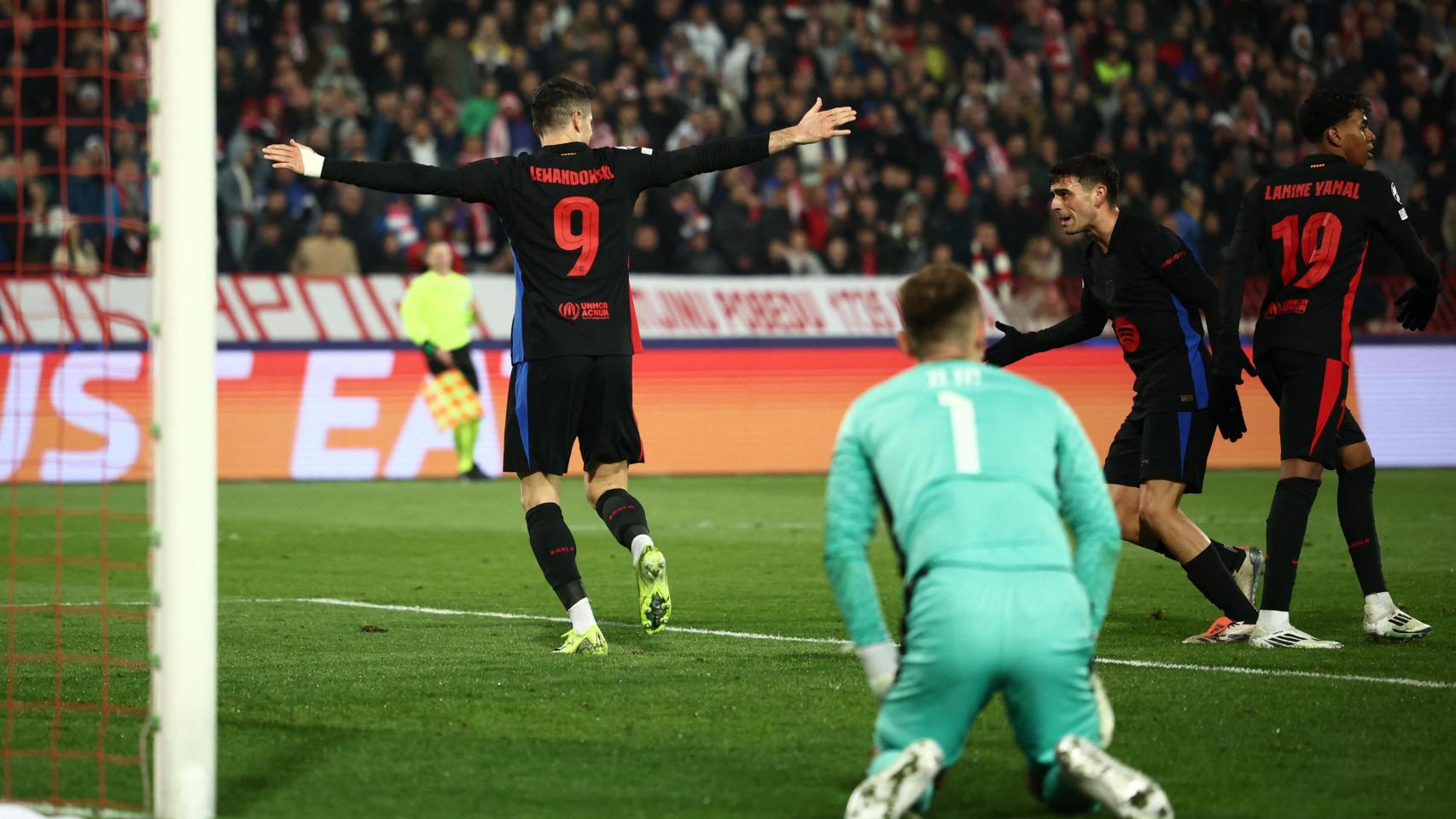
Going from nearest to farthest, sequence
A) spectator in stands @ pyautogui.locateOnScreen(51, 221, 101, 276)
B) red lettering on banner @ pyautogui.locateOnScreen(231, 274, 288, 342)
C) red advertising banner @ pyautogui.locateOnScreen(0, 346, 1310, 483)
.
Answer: red advertising banner @ pyautogui.locateOnScreen(0, 346, 1310, 483), spectator in stands @ pyautogui.locateOnScreen(51, 221, 101, 276), red lettering on banner @ pyautogui.locateOnScreen(231, 274, 288, 342)

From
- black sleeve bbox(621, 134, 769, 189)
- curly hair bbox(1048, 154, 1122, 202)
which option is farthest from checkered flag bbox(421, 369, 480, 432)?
curly hair bbox(1048, 154, 1122, 202)

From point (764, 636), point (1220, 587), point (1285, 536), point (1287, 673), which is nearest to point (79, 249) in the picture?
point (764, 636)

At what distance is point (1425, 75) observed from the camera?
78.0 feet

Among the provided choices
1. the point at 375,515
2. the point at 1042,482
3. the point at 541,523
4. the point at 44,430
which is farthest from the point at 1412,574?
the point at 44,430

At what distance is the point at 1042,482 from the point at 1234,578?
3.93m

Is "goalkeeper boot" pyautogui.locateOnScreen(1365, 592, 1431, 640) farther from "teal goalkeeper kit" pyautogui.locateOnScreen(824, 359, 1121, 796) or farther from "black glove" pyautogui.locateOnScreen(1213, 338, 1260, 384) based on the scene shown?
"teal goalkeeper kit" pyautogui.locateOnScreen(824, 359, 1121, 796)

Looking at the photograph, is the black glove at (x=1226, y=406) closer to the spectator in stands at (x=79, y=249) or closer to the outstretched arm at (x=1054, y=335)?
the outstretched arm at (x=1054, y=335)

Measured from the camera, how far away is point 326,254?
18.9m

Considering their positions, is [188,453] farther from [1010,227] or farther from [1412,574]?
[1010,227]

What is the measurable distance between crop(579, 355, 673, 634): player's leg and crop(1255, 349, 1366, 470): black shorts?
2.60 m

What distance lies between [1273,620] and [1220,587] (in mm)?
256

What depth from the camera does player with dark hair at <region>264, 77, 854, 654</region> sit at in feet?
24.0

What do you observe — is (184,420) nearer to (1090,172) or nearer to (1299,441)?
(1090,172)

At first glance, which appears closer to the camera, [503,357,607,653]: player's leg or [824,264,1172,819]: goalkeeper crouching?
[824,264,1172,819]: goalkeeper crouching
